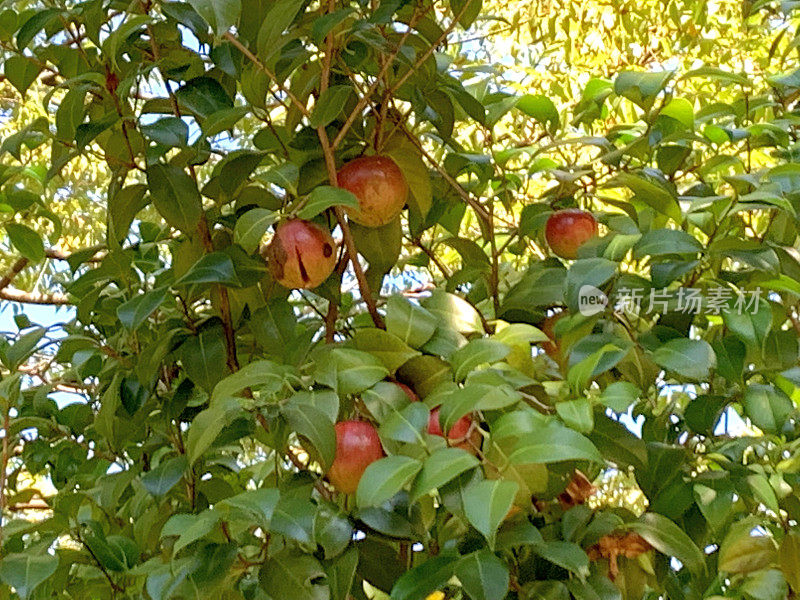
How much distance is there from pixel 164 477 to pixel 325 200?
0.34 m

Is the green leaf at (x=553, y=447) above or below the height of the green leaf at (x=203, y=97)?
below

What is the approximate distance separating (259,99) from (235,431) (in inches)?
13.8

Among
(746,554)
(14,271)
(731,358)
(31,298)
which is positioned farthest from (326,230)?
(31,298)

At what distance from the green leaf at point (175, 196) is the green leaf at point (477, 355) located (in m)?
0.33

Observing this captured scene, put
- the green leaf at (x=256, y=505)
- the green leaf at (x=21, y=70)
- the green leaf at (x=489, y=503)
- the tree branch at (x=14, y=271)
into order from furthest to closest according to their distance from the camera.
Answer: the tree branch at (x=14, y=271) → the green leaf at (x=21, y=70) → the green leaf at (x=256, y=505) → the green leaf at (x=489, y=503)

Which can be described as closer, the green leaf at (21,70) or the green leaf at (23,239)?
the green leaf at (21,70)

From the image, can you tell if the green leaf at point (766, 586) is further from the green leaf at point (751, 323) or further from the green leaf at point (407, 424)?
the green leaf at point (407, 424)

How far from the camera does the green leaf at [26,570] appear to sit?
0.93m

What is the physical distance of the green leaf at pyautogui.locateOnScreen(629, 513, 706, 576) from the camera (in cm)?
88

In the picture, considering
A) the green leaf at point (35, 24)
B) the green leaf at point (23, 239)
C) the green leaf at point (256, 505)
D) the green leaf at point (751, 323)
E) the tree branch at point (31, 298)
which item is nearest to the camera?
the green leaf at point (256, 505)

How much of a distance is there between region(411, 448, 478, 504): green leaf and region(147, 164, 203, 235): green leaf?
1.34 ft

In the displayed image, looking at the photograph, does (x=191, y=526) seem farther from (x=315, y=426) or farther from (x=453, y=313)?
(x=453, y=313)

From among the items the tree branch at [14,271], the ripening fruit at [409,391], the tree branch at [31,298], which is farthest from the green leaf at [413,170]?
the tree branch at [31,298]

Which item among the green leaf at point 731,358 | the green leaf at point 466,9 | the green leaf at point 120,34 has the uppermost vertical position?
the green leaf at point 120,34
